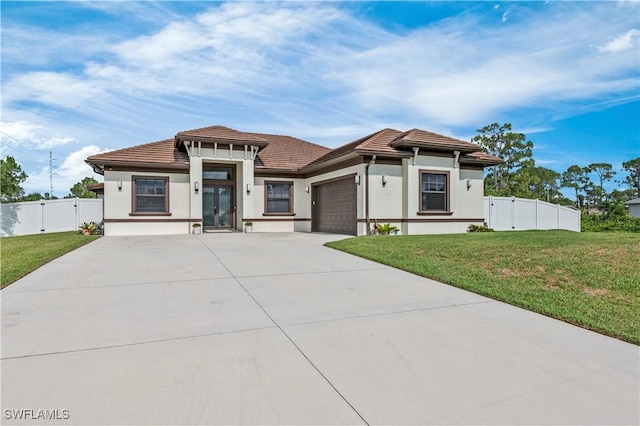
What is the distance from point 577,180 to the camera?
2124 inches

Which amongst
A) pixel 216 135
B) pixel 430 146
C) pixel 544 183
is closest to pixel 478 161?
pixel 430 146

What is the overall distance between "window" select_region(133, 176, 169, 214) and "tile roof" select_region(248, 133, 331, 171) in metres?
4.27

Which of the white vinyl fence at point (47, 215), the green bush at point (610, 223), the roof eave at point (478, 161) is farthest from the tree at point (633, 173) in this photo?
the white vinyl fence at point (47, 215)

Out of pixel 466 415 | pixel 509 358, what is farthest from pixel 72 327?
pixel 509 358

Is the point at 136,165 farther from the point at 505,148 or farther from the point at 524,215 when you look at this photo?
the point at 505,148

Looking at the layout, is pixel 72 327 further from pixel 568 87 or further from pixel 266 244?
pixel 568 87

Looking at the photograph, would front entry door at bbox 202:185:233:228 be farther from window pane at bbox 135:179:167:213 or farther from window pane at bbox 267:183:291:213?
window pane at bbox 135:179:167:213

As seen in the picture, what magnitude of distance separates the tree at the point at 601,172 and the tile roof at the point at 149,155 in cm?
5833

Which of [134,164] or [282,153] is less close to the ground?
[282,153]

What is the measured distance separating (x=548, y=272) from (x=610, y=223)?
59.3ft

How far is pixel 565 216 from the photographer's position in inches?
768

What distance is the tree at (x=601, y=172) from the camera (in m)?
52.1

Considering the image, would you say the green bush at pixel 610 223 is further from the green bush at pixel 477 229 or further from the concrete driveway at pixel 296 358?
the concrete driveway at pixel 296 358

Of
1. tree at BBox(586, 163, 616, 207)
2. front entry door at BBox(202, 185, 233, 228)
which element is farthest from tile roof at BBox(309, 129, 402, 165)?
tree at BBox(586, 163, 616, 207)
